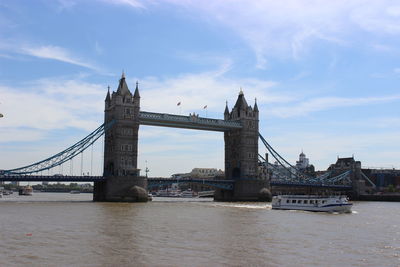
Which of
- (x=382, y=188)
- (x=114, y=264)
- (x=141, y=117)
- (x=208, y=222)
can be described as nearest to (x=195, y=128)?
(x=141, y=117)

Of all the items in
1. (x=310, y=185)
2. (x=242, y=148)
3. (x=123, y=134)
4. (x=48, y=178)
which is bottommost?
(x=48, y=178)

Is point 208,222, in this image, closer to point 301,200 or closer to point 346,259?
point 346,259

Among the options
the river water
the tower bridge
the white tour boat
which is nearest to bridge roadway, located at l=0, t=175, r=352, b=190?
the tower bridge

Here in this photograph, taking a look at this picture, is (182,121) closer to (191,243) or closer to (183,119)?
(183,119)

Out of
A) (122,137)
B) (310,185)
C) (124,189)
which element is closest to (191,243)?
(124,189)

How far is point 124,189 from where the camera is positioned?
8675cm

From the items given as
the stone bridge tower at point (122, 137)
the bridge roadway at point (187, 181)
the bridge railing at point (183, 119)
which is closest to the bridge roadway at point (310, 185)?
the bridge roadway at point (187, 181)

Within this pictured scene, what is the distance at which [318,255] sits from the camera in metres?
29.4

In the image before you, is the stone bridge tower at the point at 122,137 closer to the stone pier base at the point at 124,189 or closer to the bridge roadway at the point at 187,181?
the stone pier base at the point at 124,189

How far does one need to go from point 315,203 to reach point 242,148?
1637 inches

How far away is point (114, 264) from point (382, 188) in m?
132

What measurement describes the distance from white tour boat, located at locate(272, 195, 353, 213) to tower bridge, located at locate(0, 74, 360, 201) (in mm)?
25253

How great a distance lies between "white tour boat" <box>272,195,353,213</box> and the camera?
6788 centimetres

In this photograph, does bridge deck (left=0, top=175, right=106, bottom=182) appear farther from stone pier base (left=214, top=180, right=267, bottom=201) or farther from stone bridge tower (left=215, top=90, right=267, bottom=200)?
stone bridge tower (left=215, top=90, right=267, bottom=200)
